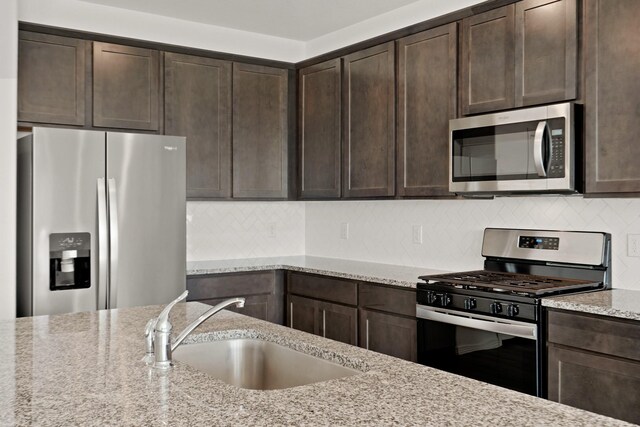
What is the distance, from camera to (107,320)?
2.22 metres

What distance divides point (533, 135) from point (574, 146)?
21 cm

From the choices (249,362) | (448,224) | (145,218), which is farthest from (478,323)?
(145,218)

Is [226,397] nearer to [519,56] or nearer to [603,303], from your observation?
[603,303]

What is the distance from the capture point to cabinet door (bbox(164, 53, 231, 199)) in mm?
4180

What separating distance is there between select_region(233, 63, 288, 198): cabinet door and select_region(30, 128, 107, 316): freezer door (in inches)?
47.2

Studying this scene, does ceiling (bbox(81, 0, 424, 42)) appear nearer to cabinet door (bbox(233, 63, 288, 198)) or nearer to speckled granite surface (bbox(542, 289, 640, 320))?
cabinet door (bbox(233, 63, 288, 198))

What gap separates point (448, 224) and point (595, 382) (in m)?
1.61

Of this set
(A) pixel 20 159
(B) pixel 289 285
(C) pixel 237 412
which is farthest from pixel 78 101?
(C) pixel 237 412

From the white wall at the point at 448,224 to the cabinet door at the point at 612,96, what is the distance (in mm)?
339

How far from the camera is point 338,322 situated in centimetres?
393

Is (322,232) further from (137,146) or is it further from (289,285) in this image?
(137,146)

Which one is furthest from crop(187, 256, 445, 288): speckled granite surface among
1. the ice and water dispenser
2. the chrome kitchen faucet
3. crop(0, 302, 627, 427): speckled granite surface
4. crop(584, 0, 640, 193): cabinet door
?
the chrome kitchen faucet

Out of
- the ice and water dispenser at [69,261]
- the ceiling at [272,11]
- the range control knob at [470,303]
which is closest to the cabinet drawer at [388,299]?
the range control knob at [470,303]

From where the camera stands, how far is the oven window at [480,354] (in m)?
2.72
